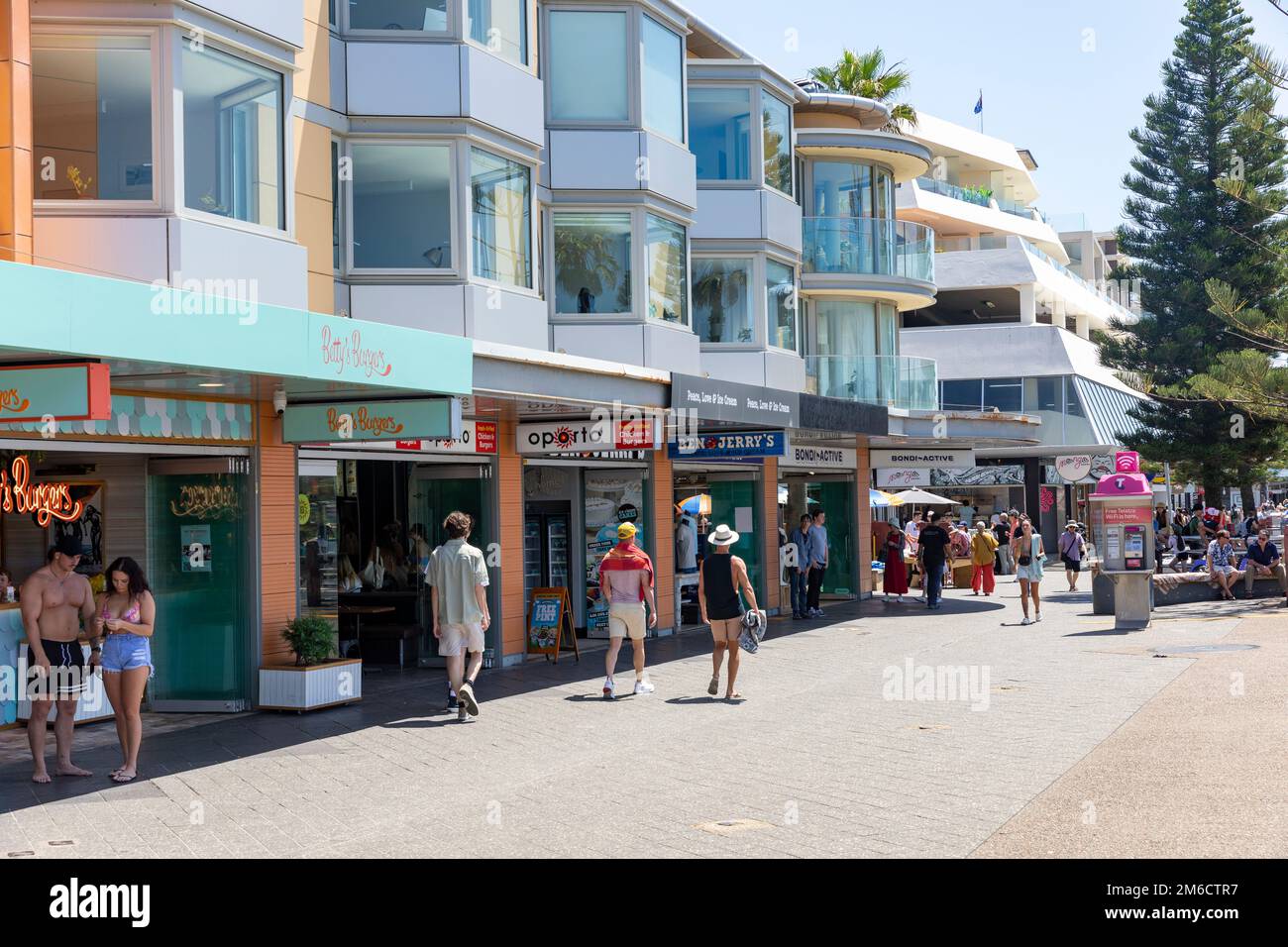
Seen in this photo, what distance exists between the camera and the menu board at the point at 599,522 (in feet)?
69.6

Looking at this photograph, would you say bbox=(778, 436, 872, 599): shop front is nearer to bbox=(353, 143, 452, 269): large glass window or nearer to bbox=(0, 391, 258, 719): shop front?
bbox=(353, 143, 452, 269): large glass window

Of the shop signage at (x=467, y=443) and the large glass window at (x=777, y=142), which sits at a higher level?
the large glass window at (x=777, y=142)

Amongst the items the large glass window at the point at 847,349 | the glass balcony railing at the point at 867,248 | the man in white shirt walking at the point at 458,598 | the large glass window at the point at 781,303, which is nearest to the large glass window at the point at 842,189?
the glass balcony railing at the point at 867,248

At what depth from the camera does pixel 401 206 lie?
16.5m

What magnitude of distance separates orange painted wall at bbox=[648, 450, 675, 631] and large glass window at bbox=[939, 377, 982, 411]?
3427cm

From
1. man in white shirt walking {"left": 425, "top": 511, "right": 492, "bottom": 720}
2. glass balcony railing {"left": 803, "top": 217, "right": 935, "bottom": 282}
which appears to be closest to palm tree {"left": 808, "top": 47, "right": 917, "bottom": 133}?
glass balcony railing {"left": 803, "top": 217, "right": 935, "bottom": 282}

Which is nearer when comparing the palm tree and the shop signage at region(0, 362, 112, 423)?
the shop signage at region(0, 362, 112, 423)

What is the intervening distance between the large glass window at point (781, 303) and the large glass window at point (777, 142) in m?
1.49

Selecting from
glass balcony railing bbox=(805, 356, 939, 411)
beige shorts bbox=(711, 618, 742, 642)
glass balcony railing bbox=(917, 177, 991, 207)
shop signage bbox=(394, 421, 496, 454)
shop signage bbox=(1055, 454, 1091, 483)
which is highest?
glass balcony railing bbox=(917, 177, 991, 207)

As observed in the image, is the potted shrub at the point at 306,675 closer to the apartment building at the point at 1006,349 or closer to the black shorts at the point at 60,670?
the black shorts at the point at 60,670

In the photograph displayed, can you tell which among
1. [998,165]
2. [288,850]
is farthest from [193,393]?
[998,165]

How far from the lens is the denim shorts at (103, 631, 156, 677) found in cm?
1045

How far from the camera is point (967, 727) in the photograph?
1243cm

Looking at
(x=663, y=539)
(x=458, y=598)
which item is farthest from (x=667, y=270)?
(x=458, y=598)
